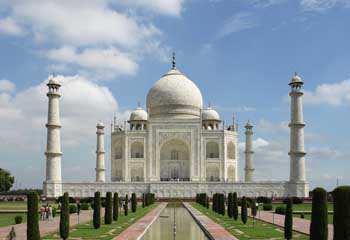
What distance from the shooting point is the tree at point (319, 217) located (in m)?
9.98

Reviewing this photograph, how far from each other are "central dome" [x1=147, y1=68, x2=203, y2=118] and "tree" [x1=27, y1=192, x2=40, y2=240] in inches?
1234

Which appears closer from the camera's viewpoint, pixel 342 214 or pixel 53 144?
pixel 342 214

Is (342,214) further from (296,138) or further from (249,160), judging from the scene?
(249,160)

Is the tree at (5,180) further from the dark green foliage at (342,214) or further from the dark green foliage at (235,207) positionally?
the dark green foliage at (342,214)

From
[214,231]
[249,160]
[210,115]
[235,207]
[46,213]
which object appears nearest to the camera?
[214,231]

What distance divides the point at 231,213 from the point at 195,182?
50.3ft

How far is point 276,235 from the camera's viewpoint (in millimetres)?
13992

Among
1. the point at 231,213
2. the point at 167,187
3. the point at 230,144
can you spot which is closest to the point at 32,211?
the point at 231,213

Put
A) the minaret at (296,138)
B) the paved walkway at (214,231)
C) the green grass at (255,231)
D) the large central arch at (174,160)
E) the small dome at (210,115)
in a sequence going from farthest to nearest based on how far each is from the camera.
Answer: the small dome at (210,115) → the large central arch at (174,160) → the minaret at (296,138) → the green grass at (255,231) → the paved walkway at (214,231)

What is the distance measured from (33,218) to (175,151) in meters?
30.6

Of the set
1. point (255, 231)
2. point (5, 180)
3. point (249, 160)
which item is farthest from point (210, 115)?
point (255, 231)

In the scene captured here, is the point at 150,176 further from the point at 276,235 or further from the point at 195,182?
the point at 276,235

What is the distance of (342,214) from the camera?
863 cm

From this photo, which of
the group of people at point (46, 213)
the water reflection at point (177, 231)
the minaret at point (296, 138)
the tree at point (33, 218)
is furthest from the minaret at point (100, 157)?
the tree at point (33, 218)
